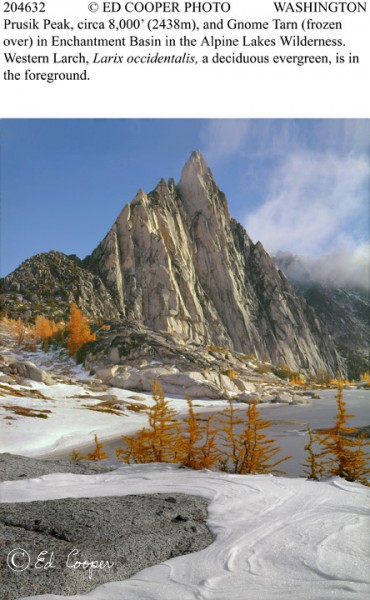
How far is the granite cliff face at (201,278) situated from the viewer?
11144 cm

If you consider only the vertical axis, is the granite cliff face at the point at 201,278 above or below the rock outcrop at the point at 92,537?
above

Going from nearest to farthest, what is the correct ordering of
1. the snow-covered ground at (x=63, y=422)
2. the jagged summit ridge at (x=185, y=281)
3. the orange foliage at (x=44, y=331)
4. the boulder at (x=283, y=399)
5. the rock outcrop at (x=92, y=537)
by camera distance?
the rock outcrop at (x=92, y=537)
the snow-covered ground at (x=63, y=422)
the boulder at (x=283, y=399)
the orange foliage at (x=44, y=331)
the jagged summit ridge at (x=185, y=281)

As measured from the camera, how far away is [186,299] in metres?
117

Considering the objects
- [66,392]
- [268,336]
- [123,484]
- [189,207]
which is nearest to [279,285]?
[268,336]

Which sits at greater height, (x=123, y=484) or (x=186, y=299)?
(x=186, y=299)

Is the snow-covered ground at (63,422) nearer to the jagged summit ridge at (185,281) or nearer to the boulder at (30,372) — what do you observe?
the boulder at (30,372)

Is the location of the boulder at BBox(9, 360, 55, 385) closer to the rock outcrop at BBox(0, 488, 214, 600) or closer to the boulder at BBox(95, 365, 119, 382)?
the boulder at BBox(95, 365, 119, 382)

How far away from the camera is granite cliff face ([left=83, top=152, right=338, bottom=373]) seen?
11144 cm

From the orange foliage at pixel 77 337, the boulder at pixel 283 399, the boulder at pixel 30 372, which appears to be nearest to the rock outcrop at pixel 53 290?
the orange foliage at pixel 77 337

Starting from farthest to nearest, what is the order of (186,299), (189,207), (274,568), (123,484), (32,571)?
1. (189,207)
2. (186,299)
3. (123,484)
4. (32,571)
5. (274,568)

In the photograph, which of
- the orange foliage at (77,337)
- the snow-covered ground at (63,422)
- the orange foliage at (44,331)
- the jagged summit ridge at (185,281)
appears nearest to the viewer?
the snow-covered ground at (63,422)

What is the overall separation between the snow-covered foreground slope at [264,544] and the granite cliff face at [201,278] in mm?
85935
